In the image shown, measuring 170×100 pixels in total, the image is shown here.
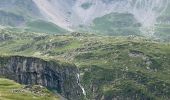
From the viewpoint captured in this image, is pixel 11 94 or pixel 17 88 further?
pixel 17 88

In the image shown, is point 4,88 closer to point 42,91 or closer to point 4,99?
point 42,91

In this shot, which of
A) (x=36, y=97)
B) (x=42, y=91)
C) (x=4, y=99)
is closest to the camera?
(x=4, y=99)

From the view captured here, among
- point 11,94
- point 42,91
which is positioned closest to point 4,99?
point 11,94

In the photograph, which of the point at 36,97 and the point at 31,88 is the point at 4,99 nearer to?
the point at 36,97

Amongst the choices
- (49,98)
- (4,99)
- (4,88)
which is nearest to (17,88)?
(4,88)

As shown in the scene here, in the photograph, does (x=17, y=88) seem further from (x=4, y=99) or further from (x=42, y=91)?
(x=4, y=99)

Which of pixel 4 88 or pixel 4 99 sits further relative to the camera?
pixel 4 88

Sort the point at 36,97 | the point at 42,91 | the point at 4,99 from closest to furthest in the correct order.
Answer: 1. the point at 4,99
2. the point at 36,97
3. the point at 42,91

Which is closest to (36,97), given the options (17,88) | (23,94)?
(23,94)
